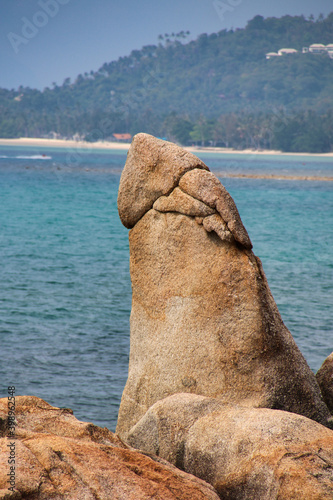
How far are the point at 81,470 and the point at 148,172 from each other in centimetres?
365

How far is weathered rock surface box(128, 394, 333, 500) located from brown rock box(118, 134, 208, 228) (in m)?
2.37

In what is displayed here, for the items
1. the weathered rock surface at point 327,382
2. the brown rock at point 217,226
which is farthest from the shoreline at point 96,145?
the brown rock at point 217,226

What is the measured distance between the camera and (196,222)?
20.4 feet

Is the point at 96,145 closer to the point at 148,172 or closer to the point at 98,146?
the point at 98,146

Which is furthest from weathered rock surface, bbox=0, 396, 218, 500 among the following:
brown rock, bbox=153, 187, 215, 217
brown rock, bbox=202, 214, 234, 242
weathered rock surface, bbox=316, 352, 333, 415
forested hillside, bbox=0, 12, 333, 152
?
forested hillside, bbox=0, 12, 333, 152

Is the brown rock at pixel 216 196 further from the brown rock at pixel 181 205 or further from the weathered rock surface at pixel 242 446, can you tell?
the weathered rock surface at pixel 242 446

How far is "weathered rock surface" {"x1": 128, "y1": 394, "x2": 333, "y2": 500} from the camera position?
14.1 feet

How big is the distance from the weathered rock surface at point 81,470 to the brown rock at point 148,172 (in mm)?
2852

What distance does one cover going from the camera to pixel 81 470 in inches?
156

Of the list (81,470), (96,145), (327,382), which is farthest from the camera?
(96,145)

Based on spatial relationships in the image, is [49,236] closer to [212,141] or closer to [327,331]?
[327,331]

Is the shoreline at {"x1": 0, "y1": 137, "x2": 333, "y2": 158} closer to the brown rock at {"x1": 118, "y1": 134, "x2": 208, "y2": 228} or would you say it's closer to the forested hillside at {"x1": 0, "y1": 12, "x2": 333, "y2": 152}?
the forested hillside at {"x1": 0, "y1": 12, "x2": 333, "y2": 152}

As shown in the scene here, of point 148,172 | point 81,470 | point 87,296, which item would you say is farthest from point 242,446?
point 87,296

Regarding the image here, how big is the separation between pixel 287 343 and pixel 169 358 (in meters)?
1.28
